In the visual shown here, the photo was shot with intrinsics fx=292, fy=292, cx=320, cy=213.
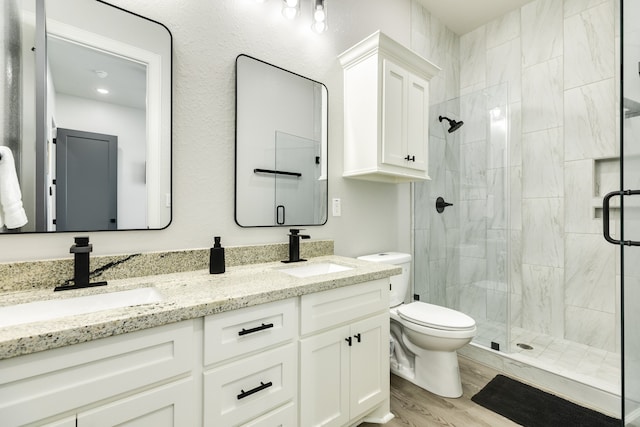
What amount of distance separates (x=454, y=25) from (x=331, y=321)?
3.11 meters

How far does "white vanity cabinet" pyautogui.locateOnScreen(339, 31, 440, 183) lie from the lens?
6.04 ft

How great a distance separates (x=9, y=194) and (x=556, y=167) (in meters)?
3.40

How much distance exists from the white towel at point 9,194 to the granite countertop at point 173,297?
0.26 m

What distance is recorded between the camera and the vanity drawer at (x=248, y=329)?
3.07ft

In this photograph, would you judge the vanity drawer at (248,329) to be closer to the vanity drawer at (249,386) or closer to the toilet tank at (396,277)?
the vanity drawer at (249,386)

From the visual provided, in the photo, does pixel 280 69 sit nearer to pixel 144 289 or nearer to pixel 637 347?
pixel 144 289

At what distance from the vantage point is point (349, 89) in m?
2.00

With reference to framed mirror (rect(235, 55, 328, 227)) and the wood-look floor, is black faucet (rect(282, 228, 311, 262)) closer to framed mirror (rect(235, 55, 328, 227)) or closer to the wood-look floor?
framed mirror (rect(235, 55, 328, 227))

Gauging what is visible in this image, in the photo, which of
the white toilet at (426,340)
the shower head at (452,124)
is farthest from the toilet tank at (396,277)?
the shower head at (452,124)

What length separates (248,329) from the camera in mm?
1013

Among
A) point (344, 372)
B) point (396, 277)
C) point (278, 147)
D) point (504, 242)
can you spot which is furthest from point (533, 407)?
point (278, 147)

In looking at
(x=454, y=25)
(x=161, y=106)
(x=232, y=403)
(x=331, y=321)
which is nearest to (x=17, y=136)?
(x=161, y=106)

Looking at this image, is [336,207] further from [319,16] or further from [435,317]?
[319,16]

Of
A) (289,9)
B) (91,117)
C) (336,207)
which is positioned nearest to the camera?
(91,117)
